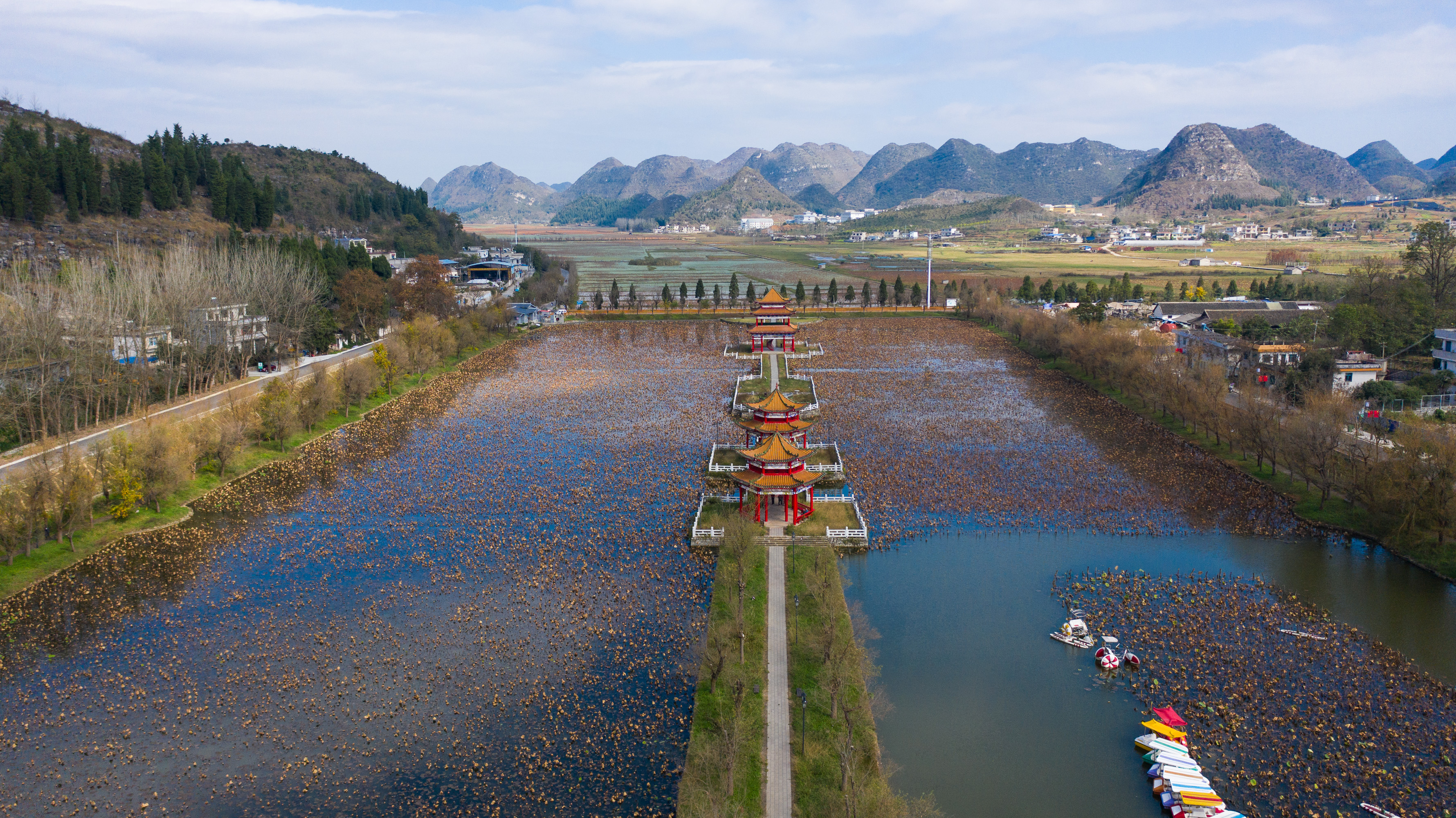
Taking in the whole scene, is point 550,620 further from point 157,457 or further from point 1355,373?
point 1355,373

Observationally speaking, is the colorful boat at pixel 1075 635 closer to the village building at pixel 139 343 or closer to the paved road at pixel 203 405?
the paved road at pixel 203 405

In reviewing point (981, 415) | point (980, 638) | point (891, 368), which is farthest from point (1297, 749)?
point (891, 368)

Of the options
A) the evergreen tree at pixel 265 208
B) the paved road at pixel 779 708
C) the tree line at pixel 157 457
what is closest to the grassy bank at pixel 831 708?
the paved road at pixel 779 708

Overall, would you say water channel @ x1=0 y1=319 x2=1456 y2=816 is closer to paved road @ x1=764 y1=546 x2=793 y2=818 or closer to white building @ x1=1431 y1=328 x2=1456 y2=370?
paved road @ x1=764 y1=546 x2=793 y2=818

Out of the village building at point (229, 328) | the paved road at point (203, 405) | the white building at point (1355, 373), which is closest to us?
the paved road at point (203, 405)

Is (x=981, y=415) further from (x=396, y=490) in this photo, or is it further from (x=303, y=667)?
(x=303, y=667)

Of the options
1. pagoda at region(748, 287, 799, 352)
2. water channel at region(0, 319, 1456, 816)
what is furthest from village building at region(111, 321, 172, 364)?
pagoda at region(748, 287, 799, 352)
